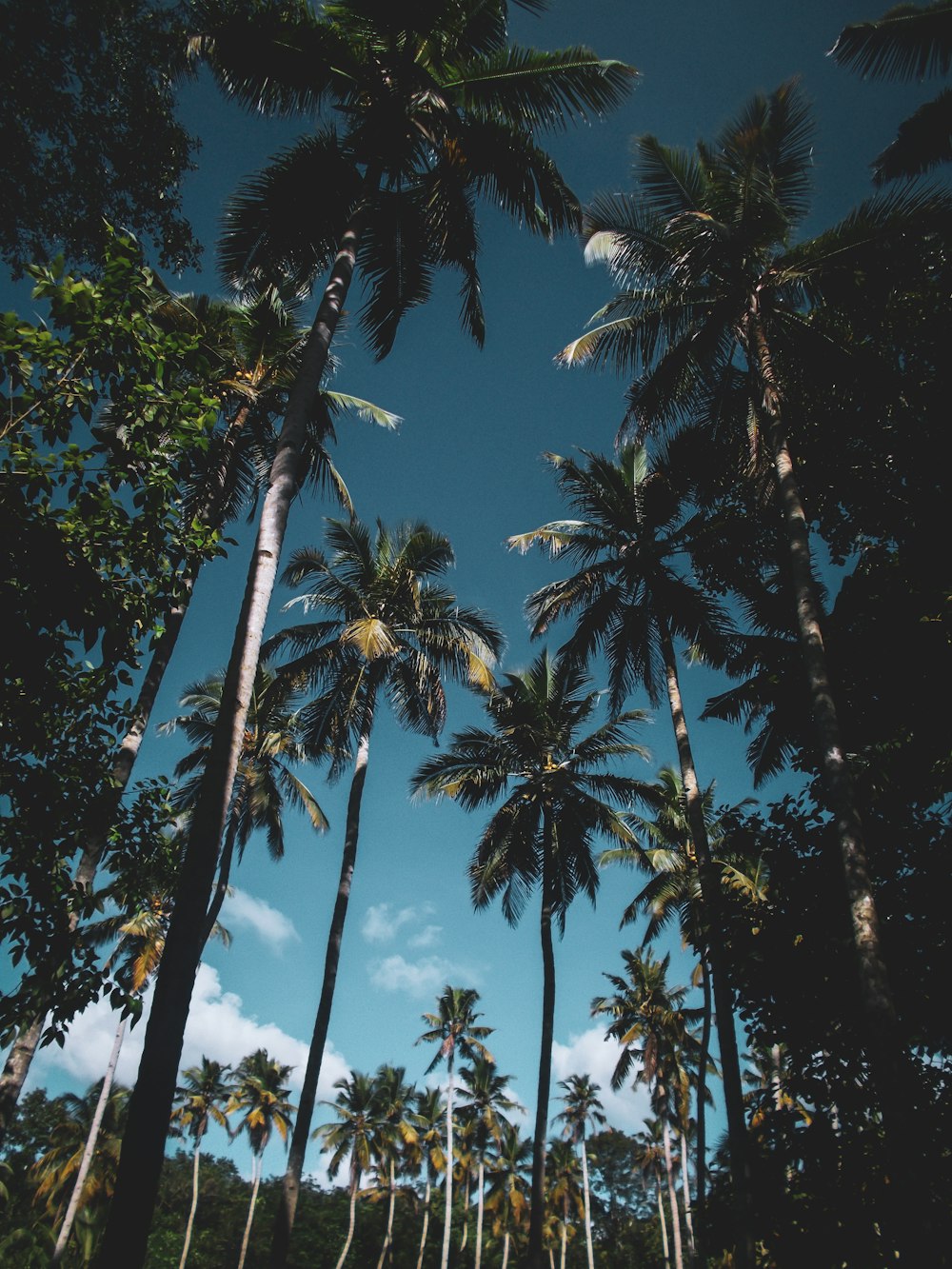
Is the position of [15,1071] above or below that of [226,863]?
below

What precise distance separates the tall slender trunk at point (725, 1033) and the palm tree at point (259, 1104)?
3828cm

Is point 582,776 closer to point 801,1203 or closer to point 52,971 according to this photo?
point 801,1203

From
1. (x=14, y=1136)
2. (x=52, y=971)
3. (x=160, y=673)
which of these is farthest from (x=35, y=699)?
(x=14, y=1136)

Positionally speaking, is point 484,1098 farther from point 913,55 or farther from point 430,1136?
point 913,55

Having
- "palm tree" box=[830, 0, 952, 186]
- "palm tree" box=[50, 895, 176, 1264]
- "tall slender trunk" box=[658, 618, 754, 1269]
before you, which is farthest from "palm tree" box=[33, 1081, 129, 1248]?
"palm tree" box=[830, 0, 952, 186]

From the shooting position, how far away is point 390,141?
9477mm

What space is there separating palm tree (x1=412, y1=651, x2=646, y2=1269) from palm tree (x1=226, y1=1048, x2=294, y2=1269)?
3122 centimetres

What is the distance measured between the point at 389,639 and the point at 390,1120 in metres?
37.2

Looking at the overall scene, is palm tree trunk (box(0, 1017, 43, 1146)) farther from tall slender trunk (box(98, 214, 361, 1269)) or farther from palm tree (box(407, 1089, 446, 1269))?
palm tree (box(407, 1089, 446, 1269))

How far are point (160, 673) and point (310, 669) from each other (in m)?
6.15

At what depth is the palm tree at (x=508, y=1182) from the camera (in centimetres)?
4419

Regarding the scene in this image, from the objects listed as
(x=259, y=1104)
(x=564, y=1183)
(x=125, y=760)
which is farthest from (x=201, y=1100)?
(x=125, y=760)

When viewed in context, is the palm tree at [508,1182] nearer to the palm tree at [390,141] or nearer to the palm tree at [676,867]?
the palm tree at [676,867]

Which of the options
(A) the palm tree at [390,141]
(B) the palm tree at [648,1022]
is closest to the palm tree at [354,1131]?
(B) the palm tree at [648,1022]
